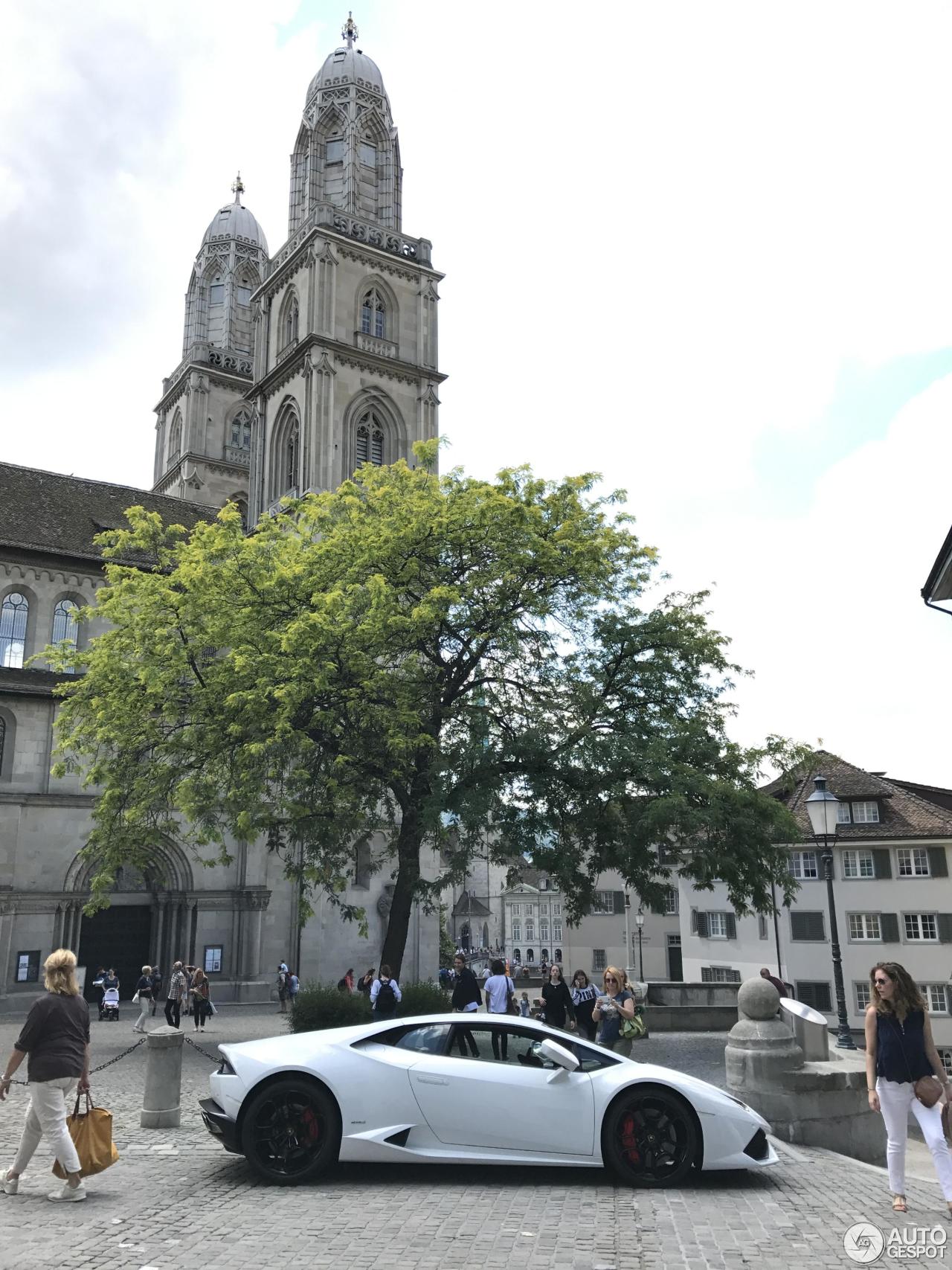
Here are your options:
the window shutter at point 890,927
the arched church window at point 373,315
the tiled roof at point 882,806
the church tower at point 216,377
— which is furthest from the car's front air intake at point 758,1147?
the church tower at point 216,377

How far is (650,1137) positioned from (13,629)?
108 feet

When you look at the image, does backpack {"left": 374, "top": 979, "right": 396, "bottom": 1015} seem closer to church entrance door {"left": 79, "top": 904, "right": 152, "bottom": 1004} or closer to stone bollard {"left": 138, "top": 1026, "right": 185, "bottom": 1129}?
stone bollard {"left": 138, "top": 1026, "right": 185, "bottom": 1129}

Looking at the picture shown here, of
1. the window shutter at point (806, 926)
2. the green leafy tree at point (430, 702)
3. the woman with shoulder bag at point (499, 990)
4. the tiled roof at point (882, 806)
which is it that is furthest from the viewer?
the window shutter at point (806, 926)

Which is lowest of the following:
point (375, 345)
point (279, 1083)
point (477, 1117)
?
point (477, 1117)

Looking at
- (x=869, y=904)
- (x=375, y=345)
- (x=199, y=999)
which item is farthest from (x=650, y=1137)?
(x=375, y=345)

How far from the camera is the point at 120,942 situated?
3509cm

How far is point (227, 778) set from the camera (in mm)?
21078

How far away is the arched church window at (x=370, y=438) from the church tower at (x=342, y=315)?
2.0 inches

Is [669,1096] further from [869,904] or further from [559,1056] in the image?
[869,904]

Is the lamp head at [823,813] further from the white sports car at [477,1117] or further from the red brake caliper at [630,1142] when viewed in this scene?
the red brake caliper at [630,1142]

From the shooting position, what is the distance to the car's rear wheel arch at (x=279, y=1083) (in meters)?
8.43

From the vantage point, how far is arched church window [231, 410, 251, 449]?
69062 millimetres

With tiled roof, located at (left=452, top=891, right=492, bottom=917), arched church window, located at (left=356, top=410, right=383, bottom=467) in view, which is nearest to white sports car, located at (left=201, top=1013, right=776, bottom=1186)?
arched church window, located at (left=356, top=410, right=383, bottom=467)

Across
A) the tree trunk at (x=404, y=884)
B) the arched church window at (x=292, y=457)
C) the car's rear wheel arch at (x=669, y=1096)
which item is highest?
the arched church window at (x=292, y=457)
